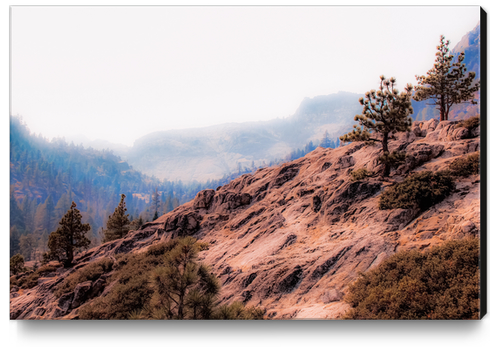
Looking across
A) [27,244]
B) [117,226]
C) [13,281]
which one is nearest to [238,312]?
[13,281]

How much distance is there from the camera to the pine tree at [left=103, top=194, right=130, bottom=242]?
19.5 metres

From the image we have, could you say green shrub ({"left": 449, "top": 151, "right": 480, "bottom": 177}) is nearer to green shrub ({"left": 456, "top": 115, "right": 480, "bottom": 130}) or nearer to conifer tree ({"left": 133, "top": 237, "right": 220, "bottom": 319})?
green shrub ({"left": 456, "top": 115, "right": 480, "bottom": 130})

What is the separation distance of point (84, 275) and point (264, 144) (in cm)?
1081

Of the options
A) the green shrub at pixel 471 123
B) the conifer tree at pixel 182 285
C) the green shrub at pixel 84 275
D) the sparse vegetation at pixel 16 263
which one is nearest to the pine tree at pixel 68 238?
the green shrub at pixel 84 275

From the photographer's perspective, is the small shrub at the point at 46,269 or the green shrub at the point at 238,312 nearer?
the green shrub at the point at 238,312

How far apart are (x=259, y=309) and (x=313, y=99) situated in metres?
8.86

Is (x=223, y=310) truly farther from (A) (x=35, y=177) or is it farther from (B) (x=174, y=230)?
(A) (x=35, y=177)

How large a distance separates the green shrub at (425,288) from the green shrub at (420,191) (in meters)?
1.92

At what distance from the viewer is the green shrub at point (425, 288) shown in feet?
24.1

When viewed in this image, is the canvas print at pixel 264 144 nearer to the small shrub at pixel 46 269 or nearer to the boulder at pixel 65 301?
the boulder at pixel 65 301

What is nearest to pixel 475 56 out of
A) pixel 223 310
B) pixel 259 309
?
pixel 259 309

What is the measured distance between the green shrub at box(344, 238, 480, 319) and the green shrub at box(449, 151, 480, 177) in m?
2.76

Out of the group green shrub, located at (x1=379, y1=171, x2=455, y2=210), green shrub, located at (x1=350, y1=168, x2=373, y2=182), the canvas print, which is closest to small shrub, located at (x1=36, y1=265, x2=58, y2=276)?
the canvas print

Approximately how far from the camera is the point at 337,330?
8734mm
